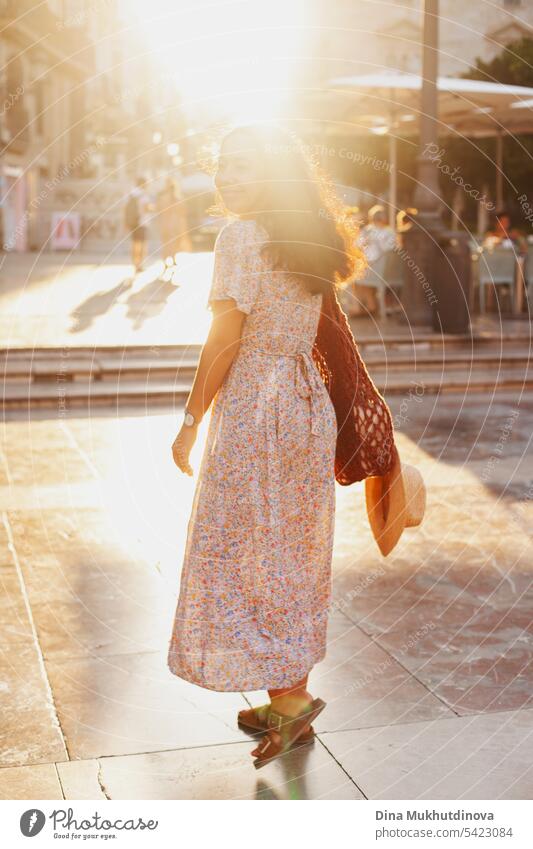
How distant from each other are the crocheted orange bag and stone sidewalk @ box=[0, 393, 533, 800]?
2.62 ft

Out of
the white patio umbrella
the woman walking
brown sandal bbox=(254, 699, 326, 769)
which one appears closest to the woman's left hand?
the woman walking

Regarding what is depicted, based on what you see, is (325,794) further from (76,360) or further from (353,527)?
(76,360)

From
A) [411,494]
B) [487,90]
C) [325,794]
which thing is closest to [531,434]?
[411,494]

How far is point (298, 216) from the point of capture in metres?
3.35

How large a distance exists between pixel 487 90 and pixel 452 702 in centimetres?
1273

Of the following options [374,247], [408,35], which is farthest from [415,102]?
[408,35]

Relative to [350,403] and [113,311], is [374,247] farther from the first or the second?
[350,403]

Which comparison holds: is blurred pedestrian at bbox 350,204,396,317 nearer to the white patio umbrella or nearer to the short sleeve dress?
the white patio umbrella

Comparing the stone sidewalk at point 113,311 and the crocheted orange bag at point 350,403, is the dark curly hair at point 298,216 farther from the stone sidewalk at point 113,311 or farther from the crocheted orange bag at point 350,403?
the stone sidewalk at point 113,311

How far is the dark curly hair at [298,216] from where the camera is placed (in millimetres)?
3320

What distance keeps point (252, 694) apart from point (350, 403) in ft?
3.47

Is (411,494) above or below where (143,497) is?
above

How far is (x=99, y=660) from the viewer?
13.7ft

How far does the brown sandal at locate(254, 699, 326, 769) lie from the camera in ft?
11.2
